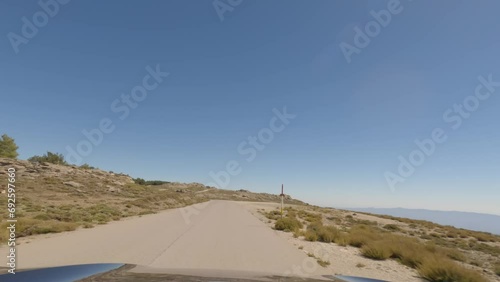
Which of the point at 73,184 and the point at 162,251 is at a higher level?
the point at 73,184

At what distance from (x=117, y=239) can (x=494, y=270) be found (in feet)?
53.3

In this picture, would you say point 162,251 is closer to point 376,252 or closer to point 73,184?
point 376,252

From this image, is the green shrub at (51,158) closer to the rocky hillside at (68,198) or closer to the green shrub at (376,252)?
the rocky hillside at (68,198)

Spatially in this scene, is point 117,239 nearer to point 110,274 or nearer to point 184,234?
point 184,234

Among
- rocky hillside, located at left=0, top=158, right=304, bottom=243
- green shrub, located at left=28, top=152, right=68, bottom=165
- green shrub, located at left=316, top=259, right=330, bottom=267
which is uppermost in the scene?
green shrub, located at left=28, top=152, right=68, bottom=165

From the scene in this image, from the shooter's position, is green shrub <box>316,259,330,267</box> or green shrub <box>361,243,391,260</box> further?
green shrub <box>361,243,391,260</box>

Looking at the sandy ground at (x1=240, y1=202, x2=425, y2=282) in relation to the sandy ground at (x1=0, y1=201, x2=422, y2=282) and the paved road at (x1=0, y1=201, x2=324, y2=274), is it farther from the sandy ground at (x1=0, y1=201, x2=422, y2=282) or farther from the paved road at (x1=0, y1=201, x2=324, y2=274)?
the paved road at (x1=0, y1=201, x2=324, y2=274)

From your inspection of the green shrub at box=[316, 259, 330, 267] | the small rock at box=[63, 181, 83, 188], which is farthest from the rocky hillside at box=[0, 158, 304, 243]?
the green shrub at box=[316, 259, 330, 267]

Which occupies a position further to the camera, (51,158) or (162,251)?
(51,158)

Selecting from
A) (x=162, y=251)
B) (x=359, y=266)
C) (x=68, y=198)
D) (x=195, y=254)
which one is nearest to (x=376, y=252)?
(x=359, y=266)

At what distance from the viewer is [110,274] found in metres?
4.42

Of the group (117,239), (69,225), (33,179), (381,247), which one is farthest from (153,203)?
(381,247)

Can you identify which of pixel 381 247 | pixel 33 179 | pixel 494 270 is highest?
pixel 33 179

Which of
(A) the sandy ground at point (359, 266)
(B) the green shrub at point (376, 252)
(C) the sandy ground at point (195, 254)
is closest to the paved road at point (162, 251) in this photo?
(C) the sandy ground at point (195, 254)
